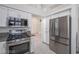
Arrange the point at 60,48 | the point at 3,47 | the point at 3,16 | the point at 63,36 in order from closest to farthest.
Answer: the point at 3,47, the point at 3,16, the point at 63,36, the point at 60,48

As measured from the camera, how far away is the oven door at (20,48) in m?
2.31

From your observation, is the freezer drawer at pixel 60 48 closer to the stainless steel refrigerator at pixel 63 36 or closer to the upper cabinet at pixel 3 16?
the stainless steel refrigerator at pixel 63 36

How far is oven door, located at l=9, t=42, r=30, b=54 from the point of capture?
2.31 meters

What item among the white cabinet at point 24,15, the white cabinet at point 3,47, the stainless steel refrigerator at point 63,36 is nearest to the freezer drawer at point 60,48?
the stainless steel refrigerator at point 63,36

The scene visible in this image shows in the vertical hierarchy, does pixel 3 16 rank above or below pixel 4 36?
above

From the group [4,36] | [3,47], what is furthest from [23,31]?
[3,47]

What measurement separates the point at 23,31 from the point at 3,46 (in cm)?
104

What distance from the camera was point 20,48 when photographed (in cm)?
260

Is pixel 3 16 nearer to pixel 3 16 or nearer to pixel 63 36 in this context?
pixel 3 16

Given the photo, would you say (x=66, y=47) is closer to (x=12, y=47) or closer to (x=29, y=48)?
(x=29, y=48)

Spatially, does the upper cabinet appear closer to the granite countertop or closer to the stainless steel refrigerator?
the granite countertop

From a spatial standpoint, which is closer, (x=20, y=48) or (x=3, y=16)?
(x=3, y=16)
